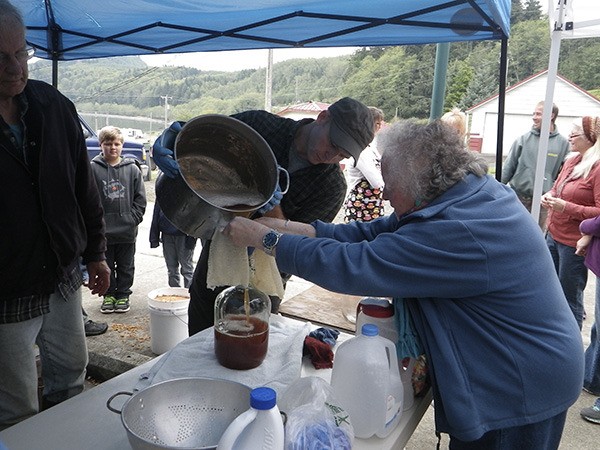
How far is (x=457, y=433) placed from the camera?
135cm

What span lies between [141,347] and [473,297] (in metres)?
2.84

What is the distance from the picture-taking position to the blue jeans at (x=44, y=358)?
1.75 meters

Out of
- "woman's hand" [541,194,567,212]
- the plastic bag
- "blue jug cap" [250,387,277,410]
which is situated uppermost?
"woman's hand" [541,194,567,212]

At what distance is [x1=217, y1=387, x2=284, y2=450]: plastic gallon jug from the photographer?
0.82 meters

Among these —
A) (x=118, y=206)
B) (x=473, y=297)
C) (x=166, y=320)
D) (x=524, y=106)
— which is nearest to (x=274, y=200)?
(x=473, y=297)

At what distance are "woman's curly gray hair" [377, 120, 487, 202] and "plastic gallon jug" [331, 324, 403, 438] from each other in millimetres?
451

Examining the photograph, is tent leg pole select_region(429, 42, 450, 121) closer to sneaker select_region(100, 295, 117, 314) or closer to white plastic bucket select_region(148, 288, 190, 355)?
white plastic bucket select_region(148, 288, 190, 355)

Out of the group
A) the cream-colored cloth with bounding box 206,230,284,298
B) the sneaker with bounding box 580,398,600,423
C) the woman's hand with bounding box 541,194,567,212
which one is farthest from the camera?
the woman's hand with bounding box 541,194,567,212

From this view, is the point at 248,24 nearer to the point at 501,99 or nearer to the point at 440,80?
the point at 501,99

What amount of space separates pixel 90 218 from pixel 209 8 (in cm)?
127

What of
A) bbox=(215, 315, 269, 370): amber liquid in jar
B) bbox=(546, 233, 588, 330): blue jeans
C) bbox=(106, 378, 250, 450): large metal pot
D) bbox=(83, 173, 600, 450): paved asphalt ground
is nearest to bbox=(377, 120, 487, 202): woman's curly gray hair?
bbox=(215, 315, 269, 370): amber liquid in jar

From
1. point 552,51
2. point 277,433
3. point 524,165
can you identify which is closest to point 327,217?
point 277,433

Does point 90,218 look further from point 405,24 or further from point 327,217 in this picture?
point 405,24

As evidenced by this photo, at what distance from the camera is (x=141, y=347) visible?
11.8 feet
